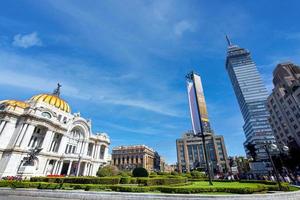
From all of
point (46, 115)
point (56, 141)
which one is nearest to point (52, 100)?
point (46, 115)

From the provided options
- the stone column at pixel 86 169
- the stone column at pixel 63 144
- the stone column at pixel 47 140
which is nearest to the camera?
the stone column at pixel 47 140

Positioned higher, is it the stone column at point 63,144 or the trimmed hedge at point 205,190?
the stone column at point 63,144

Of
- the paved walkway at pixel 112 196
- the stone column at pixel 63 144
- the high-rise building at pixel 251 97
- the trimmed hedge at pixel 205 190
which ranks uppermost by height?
the high-rise building at pixel 251 97

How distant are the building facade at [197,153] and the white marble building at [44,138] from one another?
6526 centimetres

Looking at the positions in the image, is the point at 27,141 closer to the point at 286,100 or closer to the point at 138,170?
the point at 138,170

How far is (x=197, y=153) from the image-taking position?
105m

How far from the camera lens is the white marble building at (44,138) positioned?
34.8 m

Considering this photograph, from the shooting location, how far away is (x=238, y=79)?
13162cm

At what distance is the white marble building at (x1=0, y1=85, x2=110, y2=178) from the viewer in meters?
34.8

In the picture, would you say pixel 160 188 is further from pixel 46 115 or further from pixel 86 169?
pixel 86 169

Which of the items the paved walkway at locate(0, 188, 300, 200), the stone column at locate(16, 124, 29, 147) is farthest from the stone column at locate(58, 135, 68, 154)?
the paved walkway at locate(0, 188, 300, 200)

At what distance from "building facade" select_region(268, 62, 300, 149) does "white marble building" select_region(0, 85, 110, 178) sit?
65.3 metres

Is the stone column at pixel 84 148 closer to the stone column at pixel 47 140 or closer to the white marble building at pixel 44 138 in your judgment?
the white marble building at pixel 44 138

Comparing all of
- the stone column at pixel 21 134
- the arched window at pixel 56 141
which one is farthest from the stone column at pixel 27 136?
the arched window at pixel 56 141
